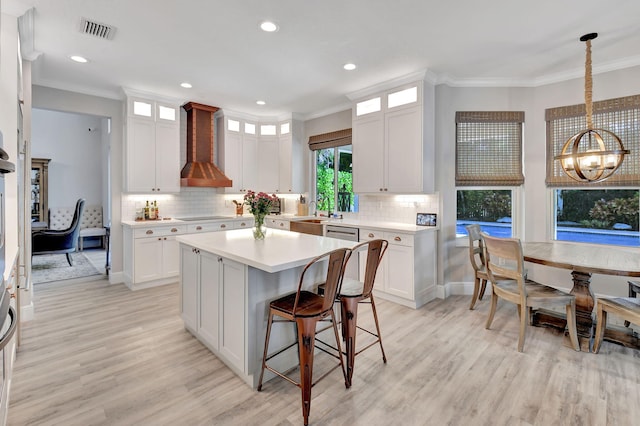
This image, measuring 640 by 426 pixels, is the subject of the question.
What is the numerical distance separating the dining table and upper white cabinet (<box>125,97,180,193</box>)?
4.91 metres

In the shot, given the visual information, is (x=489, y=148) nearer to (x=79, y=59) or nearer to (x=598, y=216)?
A: (x=598, y=216)

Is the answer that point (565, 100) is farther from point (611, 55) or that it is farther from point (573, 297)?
point (573, 297)

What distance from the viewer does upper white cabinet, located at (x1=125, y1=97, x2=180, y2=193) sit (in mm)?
4637

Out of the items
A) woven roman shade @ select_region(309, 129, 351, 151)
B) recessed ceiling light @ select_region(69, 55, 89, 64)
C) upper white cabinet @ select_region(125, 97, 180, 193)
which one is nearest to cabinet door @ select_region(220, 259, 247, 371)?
recessed ceiling light @ select_region(69, 55, 89, 64)

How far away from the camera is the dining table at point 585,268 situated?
2.54m

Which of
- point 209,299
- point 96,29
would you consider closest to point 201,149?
point 96,29

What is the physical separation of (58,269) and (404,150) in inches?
243

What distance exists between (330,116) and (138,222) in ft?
11.7

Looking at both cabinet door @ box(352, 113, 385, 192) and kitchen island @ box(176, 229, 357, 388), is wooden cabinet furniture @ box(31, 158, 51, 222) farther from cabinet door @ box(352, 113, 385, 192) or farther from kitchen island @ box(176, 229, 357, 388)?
cabinet door @ box(352, 113, 385, 192)

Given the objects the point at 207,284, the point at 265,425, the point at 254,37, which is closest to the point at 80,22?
the point at 254,37

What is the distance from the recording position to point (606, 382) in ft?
7.46

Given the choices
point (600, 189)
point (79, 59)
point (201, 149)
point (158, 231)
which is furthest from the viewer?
point (201, 149)

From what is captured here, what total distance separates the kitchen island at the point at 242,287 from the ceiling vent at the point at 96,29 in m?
2.07

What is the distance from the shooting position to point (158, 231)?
4656mm
